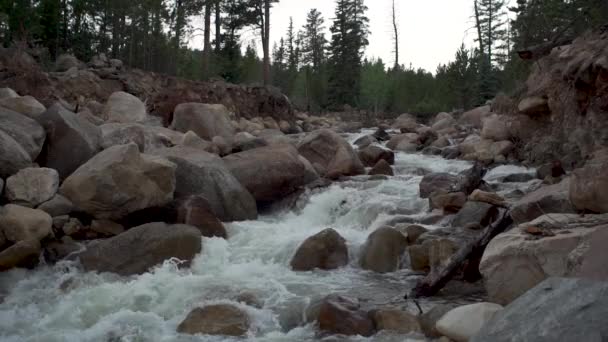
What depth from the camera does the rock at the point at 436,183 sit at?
1071 cm

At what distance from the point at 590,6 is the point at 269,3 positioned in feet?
77.0

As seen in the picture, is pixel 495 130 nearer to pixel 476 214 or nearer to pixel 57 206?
pixel 476 214

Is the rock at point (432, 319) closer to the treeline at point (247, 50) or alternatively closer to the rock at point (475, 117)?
the treeline at point (247, 50)

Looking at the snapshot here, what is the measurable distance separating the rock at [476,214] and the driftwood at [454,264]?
5.07 ft

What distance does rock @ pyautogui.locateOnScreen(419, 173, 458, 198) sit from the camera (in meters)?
10.7

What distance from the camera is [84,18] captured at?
29906 millimetres

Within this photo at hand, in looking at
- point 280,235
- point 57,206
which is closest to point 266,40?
point 280,235

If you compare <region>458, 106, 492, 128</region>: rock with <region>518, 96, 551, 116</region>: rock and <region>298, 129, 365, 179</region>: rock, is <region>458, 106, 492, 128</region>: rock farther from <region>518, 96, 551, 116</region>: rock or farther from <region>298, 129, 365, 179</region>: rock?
<region>518, 96, 551, 116</region>: rock

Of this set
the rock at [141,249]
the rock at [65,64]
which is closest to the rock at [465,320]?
the rock at [141,249]

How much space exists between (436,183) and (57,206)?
21.3 feet

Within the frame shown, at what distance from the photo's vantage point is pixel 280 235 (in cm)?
941

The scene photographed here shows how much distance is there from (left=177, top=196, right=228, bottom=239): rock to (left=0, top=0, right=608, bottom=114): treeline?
532 cm

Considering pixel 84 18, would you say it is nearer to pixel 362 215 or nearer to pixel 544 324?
pixel 362 215

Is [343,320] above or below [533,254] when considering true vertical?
below
